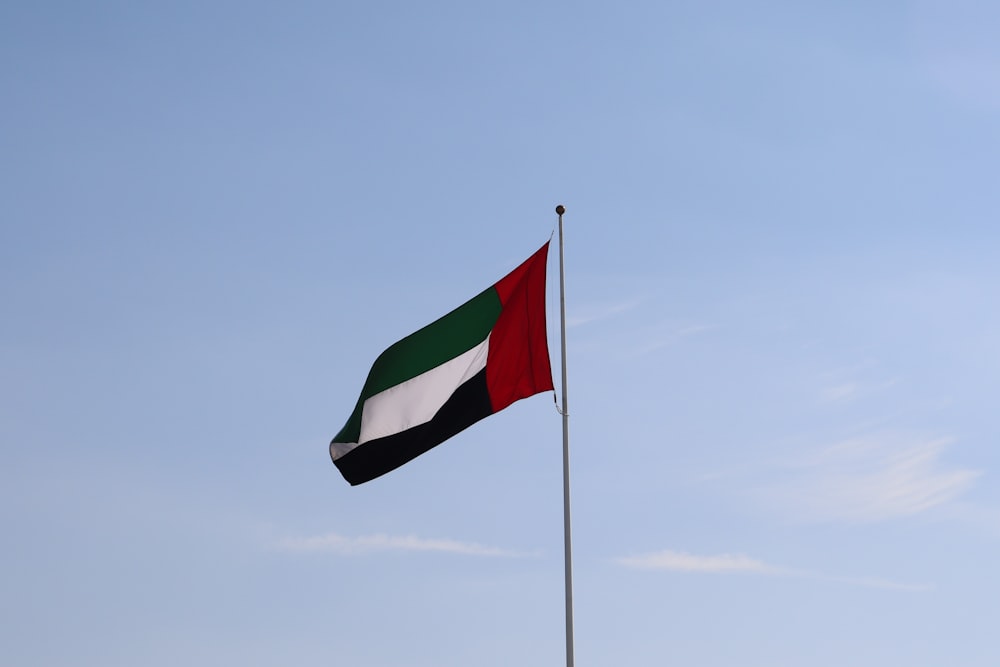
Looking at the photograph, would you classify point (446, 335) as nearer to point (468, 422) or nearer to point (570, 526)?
point (468, 422)

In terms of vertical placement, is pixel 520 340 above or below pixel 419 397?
above

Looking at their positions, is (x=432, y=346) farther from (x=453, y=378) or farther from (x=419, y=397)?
(x=419, y=397)

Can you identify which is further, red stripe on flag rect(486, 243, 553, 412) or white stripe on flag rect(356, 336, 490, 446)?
white stripe on flag rect(356, 336, 490, 446)

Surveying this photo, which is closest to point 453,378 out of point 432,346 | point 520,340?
point 432,346

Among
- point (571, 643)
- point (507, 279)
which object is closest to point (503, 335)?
point (507, 279)

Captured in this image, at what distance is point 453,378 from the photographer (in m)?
28.4

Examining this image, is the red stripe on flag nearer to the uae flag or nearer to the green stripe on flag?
the uae flag

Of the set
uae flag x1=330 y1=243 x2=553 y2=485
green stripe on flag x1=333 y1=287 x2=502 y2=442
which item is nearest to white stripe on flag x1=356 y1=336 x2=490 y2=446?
uae flag x1=330 y1=243 x2=553 y2=485

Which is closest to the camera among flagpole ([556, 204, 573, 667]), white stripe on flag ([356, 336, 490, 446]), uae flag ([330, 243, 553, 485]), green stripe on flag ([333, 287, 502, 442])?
flagpole ([556, 204, 573, 667])

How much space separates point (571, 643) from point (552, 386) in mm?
5602

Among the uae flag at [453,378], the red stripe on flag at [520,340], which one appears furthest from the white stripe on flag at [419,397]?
the red stripe on flag at [520,340]

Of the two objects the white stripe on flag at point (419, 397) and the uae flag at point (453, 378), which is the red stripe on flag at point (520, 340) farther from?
the white stripe on flag at point (419, 397)

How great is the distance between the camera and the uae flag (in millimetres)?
28000

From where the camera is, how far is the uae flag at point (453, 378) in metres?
28.0
